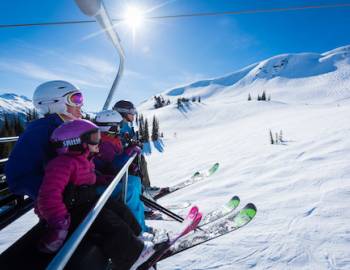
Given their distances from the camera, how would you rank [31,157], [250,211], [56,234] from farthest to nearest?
[250,211]
[31,157]
[56,234]

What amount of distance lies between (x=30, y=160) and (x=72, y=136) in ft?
1.29

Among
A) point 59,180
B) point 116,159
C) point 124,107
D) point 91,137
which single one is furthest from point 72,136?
point 124,107

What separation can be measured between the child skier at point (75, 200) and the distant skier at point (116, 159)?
658 millimetres

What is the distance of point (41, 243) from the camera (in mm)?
1781

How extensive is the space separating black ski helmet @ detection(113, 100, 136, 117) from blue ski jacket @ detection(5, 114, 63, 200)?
256 centimetres

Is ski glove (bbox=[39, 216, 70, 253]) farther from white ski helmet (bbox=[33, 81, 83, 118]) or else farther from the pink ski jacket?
white ski helmet (bbox=[33, 81, 83, 118])

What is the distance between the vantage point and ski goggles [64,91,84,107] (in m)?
2.58

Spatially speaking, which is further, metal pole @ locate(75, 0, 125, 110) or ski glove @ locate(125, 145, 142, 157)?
ski glove @ locate(125, 145, 142, 157)

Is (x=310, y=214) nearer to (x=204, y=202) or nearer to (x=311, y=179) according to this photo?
(x=311, y=179)

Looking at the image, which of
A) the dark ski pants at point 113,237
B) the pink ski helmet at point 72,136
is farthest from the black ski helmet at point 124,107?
the dark ski pants at point 113,237

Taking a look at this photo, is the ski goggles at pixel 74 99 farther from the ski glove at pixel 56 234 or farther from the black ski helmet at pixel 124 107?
the black ski helmet at pixel 124 107

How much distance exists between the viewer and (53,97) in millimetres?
A: 2523

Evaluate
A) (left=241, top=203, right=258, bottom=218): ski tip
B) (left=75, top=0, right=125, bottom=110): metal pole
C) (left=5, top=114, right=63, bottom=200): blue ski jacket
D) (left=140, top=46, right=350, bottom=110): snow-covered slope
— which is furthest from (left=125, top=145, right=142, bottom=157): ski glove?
(left=140, top=46, right=350, bottom=110): snow-covered slope

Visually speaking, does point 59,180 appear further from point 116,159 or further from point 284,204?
point 284,204
